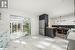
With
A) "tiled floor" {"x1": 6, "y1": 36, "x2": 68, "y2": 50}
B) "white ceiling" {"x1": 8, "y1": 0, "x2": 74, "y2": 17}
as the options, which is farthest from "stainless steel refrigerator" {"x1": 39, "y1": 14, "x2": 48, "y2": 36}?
"white ceiling" {"x1": 8, "y1": 0, "x2": 74, "y2": 17}

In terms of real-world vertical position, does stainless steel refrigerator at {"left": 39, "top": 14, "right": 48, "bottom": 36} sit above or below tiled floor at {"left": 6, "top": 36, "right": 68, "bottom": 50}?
above

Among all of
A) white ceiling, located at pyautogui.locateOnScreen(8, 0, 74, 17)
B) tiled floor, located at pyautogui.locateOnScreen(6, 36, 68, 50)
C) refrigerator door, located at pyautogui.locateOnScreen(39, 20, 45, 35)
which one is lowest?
tiled floor, located at pyautogui.locateOnScreen(6, 36, 68, 50)

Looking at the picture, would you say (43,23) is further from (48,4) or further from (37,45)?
(48,4)

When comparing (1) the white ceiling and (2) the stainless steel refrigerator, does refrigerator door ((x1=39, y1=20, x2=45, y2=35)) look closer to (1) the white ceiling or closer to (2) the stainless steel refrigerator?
(2) the stainless steel refrigerator

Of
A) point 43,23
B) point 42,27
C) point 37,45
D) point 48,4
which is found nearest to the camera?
point 48,4

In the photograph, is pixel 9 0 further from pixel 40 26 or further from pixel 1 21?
pixel 40 26

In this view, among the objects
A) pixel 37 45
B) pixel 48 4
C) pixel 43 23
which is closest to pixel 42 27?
pixel 43 23

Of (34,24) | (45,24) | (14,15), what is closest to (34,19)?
(34,24)

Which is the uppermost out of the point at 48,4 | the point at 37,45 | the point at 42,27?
the point at 48,4

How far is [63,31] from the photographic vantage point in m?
10.5

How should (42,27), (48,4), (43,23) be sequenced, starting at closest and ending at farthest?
(48,4) → (43,23) → (42,27)

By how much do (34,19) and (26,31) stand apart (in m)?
1.61

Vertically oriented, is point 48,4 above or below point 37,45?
above

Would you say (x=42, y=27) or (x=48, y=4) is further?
(x=42, y=27)
